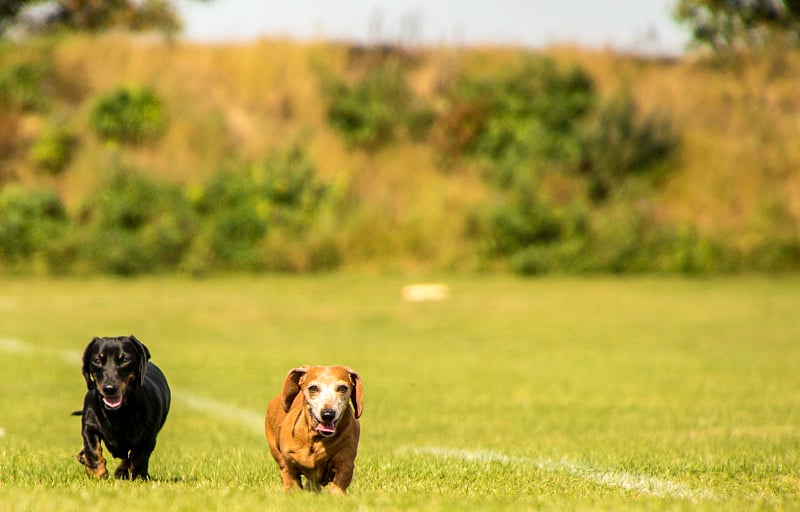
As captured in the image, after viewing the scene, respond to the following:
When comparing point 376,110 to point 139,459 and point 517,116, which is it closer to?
point 517,116

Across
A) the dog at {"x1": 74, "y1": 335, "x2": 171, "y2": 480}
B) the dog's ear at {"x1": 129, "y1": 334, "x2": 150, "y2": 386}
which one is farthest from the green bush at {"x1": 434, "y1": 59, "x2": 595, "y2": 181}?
the dog's ear at {"x1": 129, "y1": 334, "x2": 150, "y2": 386}

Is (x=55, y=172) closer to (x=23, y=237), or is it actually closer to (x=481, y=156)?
(x=23, y=237)

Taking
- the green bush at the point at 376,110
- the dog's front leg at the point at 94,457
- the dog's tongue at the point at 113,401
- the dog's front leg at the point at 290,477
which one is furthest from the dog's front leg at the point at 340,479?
the green bush at the point at 376,110

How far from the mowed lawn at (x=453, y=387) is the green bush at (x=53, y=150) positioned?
5.41m

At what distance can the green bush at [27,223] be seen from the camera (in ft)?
104

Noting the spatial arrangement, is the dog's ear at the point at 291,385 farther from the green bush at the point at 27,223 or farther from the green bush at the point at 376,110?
the green bush at the point at 376,110

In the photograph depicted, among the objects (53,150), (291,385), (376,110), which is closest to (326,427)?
(291,385)

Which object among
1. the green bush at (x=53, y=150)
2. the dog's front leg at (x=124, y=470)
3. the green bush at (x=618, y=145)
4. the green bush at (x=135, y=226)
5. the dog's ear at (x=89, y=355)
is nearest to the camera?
the dog's ear at (x=89, y=355)

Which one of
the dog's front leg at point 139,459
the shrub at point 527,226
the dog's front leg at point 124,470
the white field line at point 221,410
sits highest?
the dog's front leg at point 139,459

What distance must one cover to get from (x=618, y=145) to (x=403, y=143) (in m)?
5.95

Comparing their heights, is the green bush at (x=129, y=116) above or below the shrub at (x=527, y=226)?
above

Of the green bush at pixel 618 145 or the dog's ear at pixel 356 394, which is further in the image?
the green bush at pixel 618 145

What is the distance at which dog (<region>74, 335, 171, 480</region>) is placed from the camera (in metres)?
6.68

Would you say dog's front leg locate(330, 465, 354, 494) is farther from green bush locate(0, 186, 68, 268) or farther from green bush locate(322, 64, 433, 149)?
green bush locate(322, 64, 433, 149)
